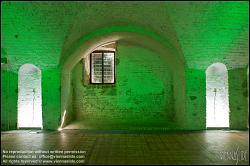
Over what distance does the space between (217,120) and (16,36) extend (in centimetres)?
721

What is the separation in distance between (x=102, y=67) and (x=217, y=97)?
223 inches

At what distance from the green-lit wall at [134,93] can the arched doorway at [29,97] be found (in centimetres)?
304

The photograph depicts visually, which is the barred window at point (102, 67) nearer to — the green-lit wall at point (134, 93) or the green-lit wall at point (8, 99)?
the green-lit wall at point (134, 93)

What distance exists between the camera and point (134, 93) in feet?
45.4

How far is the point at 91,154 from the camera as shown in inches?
269

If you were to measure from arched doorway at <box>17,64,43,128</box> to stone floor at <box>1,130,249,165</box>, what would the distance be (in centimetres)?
70

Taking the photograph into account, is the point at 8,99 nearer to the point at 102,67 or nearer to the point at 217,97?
the point at 102,67

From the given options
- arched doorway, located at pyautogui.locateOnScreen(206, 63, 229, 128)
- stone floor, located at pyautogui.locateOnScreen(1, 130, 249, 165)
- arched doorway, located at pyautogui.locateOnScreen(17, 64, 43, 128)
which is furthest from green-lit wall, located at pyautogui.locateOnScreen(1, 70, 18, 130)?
arched doorway, located at pyautogui.locateOnScreen(206, 63, 229, 128)

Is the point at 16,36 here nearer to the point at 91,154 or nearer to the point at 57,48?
the point at 57,48

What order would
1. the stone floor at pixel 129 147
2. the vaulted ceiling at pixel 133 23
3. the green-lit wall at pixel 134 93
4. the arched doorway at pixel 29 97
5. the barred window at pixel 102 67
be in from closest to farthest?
the stone floor at pixel 129 147
the vaulted ceiling at pixel 133 23
the arched doorway at pixel 29 97
the green-lit wall at pixel 134 93
the barred window at pixel 102 67

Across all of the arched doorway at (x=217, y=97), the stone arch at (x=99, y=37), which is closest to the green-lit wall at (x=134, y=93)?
the stone arch at (x=99, y=37)

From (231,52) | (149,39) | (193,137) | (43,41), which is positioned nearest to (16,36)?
(43,41)

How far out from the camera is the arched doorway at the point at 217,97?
10.8m

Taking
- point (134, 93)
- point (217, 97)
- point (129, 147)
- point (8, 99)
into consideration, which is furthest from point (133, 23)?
point (8, 99)
